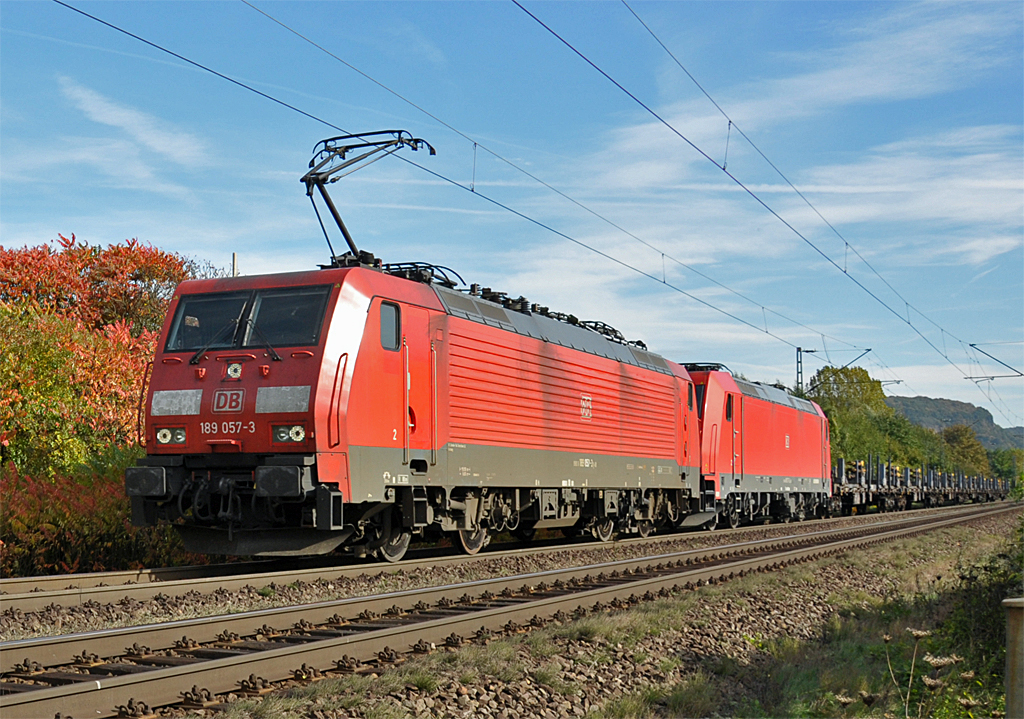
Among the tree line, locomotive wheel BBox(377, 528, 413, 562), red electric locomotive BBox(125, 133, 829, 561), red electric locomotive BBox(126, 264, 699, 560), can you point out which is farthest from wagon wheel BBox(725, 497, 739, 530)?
the tree line

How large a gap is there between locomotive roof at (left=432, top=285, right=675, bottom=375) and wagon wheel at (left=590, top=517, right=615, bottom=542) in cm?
332

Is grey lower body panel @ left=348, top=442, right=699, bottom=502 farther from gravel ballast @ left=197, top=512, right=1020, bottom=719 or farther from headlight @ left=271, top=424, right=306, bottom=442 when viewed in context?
gravel ballast @ left=197, top=512, right=1020, bottom=719

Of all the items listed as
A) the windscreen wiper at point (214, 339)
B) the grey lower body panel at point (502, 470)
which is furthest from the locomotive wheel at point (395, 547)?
the windscreen wiper at point (214, 339)

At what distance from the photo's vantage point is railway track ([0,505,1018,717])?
6254mm

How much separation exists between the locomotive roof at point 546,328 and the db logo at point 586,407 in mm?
951

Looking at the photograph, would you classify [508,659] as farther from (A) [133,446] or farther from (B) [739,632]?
(A) [133,446]

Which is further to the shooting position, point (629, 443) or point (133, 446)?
point (629, 443)

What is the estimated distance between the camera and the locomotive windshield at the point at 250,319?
1227cm

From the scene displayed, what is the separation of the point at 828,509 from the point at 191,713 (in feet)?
123

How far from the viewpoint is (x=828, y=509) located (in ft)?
133

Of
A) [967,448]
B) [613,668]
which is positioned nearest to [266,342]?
[613,668]

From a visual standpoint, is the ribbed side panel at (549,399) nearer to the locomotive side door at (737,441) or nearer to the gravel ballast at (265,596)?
the gravel ballast at (265,596)

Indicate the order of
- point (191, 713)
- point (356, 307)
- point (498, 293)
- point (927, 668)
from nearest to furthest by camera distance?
1. point (191, 713)
2. point (927, 668)
3. point (356, 307)
4. point (498, 293)

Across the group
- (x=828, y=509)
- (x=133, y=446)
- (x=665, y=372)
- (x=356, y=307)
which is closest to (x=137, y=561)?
(x=133, y=446)
